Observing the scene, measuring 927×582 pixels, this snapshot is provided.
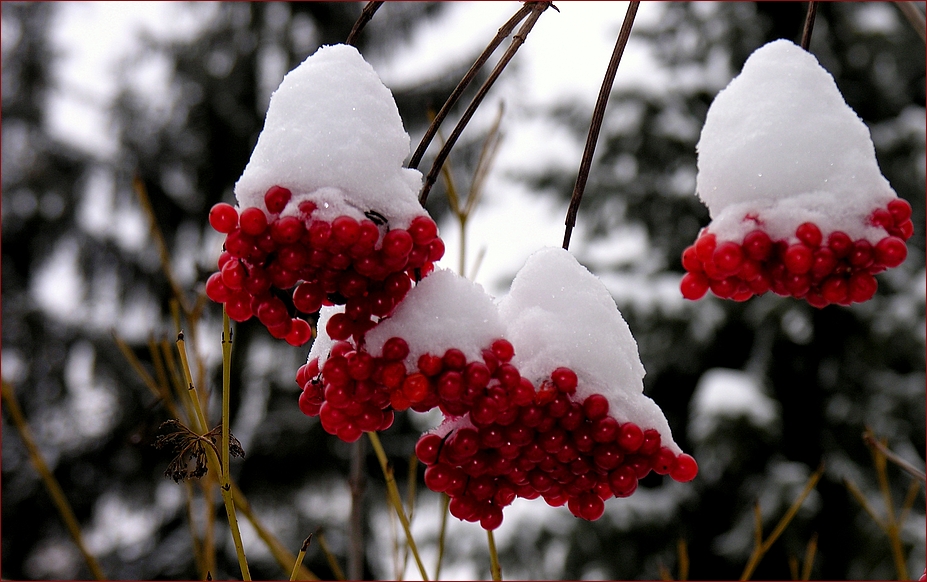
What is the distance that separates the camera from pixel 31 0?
12.3ft

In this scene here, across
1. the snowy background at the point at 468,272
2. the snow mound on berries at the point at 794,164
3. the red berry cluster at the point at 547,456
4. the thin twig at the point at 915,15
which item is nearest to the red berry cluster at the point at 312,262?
the red berry cluster at the point at 547,456

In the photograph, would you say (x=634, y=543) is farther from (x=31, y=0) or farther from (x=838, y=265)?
(x=31, y=0)

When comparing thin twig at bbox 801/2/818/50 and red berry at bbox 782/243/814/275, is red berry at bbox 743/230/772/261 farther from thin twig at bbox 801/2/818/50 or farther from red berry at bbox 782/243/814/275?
thin twig at bbox 801/2/818/50

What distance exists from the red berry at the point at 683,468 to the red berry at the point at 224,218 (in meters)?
0.33

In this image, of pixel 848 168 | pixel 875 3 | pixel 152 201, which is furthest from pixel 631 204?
pixel 848 168

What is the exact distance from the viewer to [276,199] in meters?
0.44

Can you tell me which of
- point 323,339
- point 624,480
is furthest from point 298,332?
point 624,480

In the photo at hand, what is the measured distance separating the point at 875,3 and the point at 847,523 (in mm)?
2425

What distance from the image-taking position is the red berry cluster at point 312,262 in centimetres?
43

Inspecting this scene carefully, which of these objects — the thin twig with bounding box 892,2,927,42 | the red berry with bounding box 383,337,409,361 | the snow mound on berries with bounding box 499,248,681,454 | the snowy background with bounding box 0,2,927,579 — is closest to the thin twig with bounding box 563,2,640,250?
the snow mound on berries with bounding box 499,248,681,454

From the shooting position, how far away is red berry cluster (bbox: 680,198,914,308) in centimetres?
46

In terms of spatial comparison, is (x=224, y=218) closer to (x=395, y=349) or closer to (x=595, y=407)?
(x=395, y=349)

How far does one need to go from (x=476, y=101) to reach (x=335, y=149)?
0.32 ft

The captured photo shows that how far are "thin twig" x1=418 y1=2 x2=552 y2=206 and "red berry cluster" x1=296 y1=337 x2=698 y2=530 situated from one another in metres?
0.11
